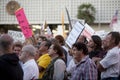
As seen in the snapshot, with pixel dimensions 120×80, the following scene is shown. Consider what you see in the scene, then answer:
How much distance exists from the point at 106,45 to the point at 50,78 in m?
1.05

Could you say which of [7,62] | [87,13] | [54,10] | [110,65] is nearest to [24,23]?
[110,65]

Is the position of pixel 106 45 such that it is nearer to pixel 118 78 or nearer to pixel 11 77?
pixel 118 78

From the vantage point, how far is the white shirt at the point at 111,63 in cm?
653

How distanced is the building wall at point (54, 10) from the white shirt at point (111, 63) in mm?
41493

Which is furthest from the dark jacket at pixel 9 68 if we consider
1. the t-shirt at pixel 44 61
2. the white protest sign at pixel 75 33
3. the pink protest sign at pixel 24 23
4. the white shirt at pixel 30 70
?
the pink protest sign at pixel 24 23

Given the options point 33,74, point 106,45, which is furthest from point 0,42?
point 106,45

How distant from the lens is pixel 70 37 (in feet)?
30.9

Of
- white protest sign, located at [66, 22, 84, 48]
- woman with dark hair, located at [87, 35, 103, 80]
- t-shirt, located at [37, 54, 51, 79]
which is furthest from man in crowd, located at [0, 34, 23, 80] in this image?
white protest sign, located at [66, 22, 84, 48]

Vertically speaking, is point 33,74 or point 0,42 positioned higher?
point 0,42

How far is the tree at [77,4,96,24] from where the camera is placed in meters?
46.3

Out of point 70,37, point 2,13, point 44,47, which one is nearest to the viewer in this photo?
point 44,47

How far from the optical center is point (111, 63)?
6527 mm

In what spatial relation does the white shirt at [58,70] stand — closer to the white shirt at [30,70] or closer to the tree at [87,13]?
the white shirt at [30,70]

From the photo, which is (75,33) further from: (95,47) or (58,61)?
(58,61)
